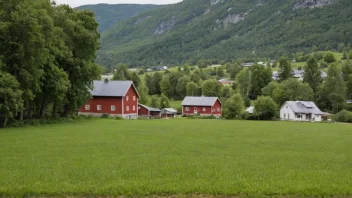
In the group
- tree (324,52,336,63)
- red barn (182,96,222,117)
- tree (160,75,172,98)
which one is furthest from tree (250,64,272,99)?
tree (324,52,336,63)

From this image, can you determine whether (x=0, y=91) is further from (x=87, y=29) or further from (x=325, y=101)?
(x=325, y=101)

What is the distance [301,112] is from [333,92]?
16160 mm

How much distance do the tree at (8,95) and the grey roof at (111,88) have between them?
32861 millimetres

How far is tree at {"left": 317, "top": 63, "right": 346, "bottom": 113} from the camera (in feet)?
346

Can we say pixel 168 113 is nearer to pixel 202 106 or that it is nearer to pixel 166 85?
pixel 202 106

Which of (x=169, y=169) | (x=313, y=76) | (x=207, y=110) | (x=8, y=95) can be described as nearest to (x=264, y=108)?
(x=207, y=110)

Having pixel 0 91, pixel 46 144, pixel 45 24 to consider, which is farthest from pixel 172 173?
pixel 45 24

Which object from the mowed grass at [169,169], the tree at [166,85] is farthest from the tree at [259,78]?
the mowed grass at [169,169]

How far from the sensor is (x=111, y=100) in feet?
242

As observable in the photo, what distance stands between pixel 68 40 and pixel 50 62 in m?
6.86

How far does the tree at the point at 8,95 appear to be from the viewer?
3897 cm

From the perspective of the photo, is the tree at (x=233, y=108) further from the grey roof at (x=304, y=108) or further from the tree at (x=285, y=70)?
the tree at (x=285, y=70)

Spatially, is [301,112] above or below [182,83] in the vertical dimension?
below

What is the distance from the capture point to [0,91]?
38562 millimetres
